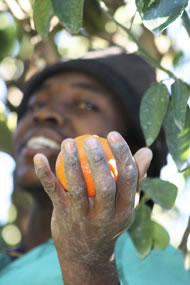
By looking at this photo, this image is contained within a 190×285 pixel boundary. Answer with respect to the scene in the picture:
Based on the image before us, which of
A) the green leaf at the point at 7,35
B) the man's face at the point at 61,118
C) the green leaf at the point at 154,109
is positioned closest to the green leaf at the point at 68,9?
the green leaf at the point at 154,109

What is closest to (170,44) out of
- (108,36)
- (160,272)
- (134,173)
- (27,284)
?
(108,36)

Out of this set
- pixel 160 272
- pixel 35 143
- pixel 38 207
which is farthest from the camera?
pixel 38 207

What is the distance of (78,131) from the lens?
188cm

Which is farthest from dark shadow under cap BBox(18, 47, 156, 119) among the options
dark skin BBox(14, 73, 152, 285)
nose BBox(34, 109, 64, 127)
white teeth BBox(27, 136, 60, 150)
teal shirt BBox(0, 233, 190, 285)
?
dark skin BBox(14, 73, 152, 285)

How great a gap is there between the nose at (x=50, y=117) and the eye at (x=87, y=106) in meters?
0.11

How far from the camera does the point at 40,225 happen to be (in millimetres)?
2029

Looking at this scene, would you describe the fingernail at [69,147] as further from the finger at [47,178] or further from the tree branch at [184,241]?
the tree branch at [184,241]

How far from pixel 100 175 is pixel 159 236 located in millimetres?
561

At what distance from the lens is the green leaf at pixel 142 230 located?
134 cm

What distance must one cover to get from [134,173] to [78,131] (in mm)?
965

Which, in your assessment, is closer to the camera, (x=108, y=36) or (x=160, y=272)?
(x=160, y=272)

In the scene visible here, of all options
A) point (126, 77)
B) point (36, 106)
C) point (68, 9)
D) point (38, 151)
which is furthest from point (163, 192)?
point (36, 106)

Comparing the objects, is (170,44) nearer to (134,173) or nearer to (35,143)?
(35,143)

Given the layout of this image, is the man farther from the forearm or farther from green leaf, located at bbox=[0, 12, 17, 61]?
green leaf, located at bbox=[0, 12, 17, 61]
